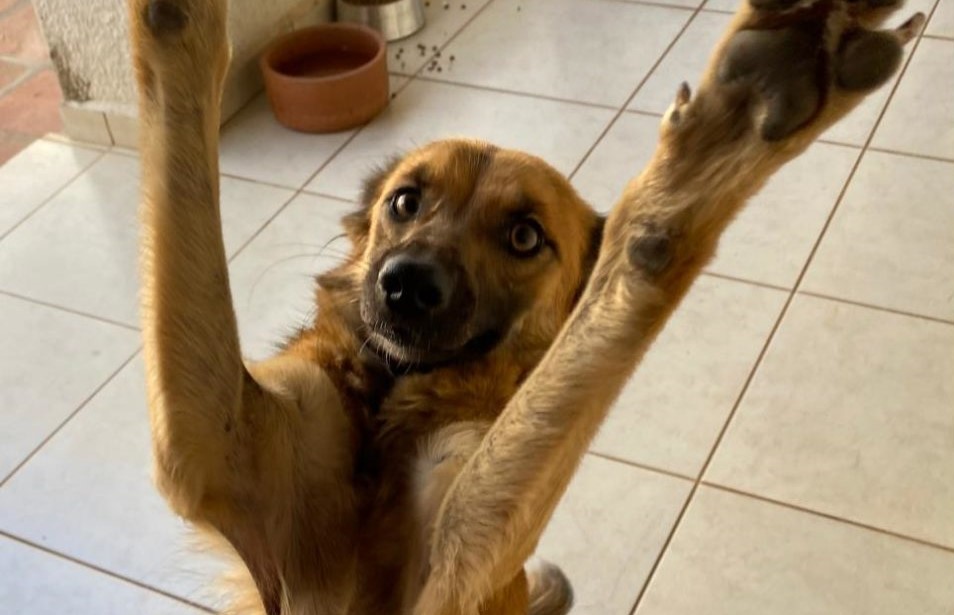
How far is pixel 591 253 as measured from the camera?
5.28ft

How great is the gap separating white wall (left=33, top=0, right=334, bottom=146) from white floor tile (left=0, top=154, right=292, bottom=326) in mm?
118

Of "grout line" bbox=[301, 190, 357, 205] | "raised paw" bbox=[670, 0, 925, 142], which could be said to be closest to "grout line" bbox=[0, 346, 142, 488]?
"grout line" bbox=[301, 190, 357, 205]

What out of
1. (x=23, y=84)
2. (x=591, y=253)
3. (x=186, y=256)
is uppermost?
(x=186, y=256)

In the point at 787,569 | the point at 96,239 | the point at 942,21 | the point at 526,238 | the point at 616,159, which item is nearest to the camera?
A: the point at 526,238

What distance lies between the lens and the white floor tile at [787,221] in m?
2.51

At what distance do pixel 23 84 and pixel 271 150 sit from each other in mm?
899

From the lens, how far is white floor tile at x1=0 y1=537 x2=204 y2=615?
1941mm

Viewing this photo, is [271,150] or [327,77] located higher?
[327,77]

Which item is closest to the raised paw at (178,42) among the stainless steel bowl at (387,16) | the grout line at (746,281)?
the grout line at (746,281)

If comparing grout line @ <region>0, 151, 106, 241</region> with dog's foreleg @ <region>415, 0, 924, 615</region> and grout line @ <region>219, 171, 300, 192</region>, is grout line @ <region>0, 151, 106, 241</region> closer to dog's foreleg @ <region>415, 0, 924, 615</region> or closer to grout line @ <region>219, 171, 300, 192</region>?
grout line @ <region>219, 171, 300, 192</region>

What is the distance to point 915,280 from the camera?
2.44 metres

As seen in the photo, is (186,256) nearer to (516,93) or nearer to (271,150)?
(271,150)

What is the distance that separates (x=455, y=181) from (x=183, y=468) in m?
0.49

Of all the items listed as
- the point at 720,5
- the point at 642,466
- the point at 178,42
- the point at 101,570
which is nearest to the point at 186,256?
the point at 178,42
